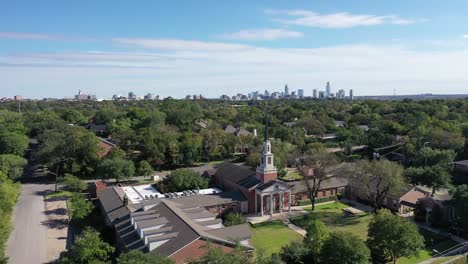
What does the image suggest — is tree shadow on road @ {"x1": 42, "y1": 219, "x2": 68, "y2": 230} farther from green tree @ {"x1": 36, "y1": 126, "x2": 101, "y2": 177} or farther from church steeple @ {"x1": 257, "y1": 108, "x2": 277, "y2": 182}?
church steeple @ {"x1": 257, "y1": 108, "x2": 277, "y2": 182}

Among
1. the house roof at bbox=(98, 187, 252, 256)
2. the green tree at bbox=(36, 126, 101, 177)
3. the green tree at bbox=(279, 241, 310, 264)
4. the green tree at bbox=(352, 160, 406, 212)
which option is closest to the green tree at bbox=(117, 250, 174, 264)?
the house roof at bbox=(98, 187, 252, 256)

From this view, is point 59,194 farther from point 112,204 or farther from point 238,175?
point 238,175

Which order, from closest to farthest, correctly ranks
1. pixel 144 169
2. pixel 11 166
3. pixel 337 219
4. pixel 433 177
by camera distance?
pixel 337 219 → pixel 433 177 → pixel 11 166 → pixel 144 169

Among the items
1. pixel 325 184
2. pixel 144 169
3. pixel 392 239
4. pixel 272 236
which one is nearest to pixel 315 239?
pixel 392 239

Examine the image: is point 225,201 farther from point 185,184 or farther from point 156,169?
point 156,169

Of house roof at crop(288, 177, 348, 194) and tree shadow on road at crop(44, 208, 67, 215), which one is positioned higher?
house roof at crop(288, 177, 348, 194)

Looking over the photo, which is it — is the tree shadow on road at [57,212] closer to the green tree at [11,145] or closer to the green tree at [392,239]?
the green tree at [11,145]

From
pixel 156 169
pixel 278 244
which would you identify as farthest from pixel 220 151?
pixel 278 244
